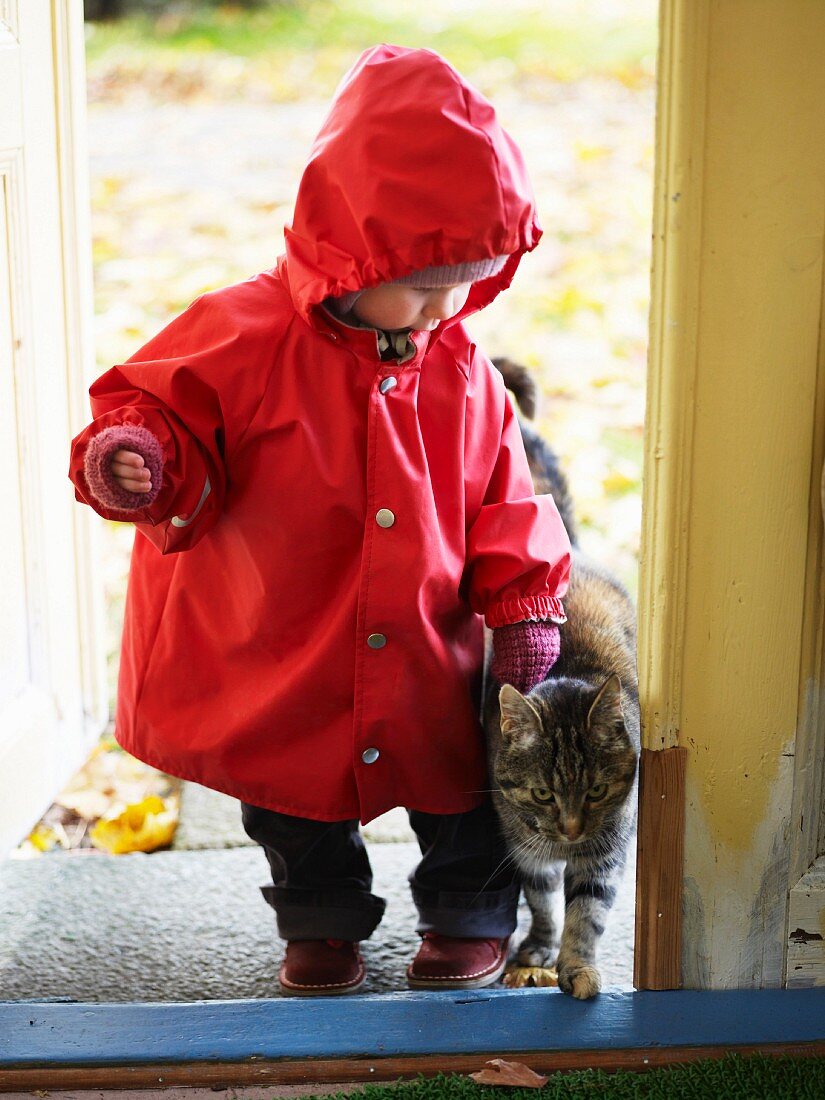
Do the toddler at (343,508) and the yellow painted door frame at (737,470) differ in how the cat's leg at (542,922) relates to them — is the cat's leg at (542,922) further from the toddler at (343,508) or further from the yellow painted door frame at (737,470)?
the yellow painted door frame at (737,470)

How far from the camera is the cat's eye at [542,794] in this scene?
1.70m

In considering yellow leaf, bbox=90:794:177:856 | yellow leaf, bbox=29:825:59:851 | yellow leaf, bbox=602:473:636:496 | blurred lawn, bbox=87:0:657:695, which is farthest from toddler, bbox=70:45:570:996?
yellow leaf, bbox=602:473:636:496

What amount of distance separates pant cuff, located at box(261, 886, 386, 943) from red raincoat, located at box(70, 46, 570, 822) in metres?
0.23

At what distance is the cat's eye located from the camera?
66.9 inches

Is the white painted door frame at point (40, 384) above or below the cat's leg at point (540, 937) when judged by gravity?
above

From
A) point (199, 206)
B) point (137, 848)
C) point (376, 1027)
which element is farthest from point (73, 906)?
point (199, 206)

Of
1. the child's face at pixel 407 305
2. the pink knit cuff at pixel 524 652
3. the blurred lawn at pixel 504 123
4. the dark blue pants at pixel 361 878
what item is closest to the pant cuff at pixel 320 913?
the dark blue pants at pixel 361 878

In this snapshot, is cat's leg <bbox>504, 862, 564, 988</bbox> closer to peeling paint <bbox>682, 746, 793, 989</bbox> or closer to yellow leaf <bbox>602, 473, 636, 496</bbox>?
peeling paint <bbox>682, 746, 793, 989</bbox>

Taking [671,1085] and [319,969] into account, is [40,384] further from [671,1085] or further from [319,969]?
[671,1085]

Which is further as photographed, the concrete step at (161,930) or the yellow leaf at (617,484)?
the yellow leaf at (617,484)

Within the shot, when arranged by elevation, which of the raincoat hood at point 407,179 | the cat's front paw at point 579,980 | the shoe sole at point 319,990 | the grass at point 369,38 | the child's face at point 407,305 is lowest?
the shoe sole at point 319,990

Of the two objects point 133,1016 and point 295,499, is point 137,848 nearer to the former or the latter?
point 133,1016

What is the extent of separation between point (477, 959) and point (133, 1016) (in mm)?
524

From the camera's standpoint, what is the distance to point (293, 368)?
153 centimetres
